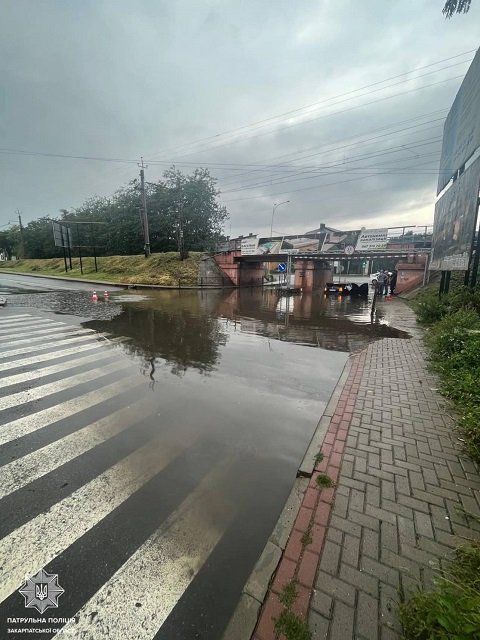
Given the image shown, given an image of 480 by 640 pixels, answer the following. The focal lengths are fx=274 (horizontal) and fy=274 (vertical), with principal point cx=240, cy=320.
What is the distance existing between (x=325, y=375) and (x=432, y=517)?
393 cm

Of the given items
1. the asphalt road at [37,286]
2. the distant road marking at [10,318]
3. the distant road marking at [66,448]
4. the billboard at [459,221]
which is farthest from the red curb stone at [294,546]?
the asphalt road at [37,286]

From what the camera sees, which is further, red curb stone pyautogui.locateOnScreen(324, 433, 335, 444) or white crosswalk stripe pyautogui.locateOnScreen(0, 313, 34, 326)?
white crosswalk stripe pyautogui.locateOnScreen(0, 313, 34, 326)

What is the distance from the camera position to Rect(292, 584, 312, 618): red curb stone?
1888 mm

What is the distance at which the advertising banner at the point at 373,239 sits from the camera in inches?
944

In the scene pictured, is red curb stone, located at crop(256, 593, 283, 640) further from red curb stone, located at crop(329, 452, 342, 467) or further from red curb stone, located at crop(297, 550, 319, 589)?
red curb stone, located at crop(329, 452, 342, 467)

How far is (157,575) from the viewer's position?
216cm

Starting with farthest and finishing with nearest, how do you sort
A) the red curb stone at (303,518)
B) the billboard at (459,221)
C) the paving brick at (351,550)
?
the billboard at (459,221) < the red curb stone at (303,518) < the paving brick at (351,550)

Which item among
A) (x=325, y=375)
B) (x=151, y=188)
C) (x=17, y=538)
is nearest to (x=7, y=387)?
(x=17, y=538)

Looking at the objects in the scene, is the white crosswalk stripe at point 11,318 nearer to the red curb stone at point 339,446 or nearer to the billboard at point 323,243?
the red curb stone at point 339,446

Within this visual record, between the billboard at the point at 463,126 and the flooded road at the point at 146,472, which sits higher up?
the billboard at the point at 463,126

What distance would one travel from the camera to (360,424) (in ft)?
13.9

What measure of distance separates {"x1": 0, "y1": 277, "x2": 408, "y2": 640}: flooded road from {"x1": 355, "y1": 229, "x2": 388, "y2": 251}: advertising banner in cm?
2039

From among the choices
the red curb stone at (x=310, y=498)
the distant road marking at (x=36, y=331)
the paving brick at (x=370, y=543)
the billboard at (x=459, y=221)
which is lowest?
the red curb stone at (x=310, y=498)

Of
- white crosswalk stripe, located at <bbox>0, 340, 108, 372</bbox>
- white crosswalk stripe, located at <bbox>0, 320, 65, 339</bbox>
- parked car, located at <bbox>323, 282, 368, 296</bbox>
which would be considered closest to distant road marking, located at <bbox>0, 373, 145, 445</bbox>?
white crosswalk stripe, located at <bbox>0, 340, 108, 372</bbox>
